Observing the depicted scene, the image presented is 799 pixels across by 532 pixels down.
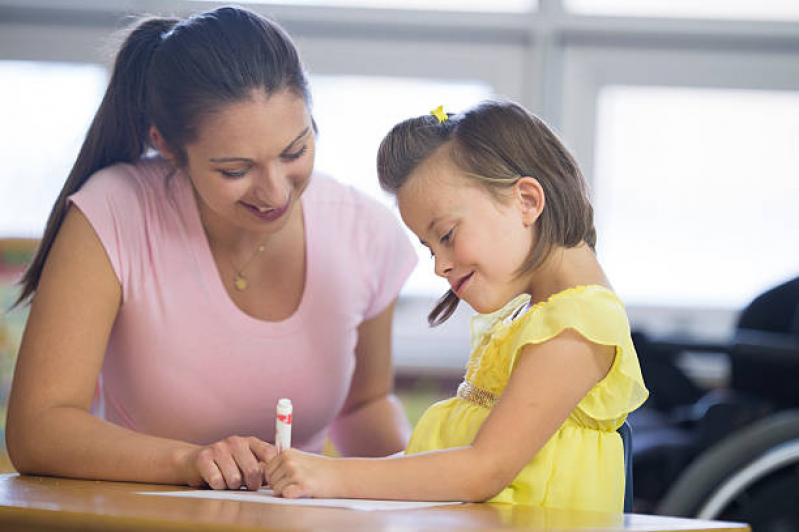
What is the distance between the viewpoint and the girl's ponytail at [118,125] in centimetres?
130

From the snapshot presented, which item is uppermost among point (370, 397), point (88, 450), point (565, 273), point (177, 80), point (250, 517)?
point (177, 80)

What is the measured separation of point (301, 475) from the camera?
2.92 feet

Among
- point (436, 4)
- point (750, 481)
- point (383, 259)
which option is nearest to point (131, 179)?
point (383, 259)

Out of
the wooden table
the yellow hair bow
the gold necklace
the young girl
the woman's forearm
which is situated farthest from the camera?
the gold necklace

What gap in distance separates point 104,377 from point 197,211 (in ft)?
1.04

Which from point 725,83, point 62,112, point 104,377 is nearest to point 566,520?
point 104,377

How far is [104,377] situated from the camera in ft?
4.63

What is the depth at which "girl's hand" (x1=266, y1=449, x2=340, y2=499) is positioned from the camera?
0.88m

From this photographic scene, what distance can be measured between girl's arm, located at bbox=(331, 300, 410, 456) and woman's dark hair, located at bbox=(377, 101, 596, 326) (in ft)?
1.50

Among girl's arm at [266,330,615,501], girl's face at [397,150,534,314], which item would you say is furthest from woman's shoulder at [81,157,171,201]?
girl's arm at [266,330,615,501]

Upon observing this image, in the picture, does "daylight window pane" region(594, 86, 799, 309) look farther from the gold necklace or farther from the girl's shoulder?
the girl's shoulder

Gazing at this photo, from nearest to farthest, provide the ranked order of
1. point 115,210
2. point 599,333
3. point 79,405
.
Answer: point 599,333
point 79,405
point 115,210

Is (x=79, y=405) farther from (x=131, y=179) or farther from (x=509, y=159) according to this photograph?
(x=509, y=159)

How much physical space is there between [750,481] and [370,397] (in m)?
0.78
